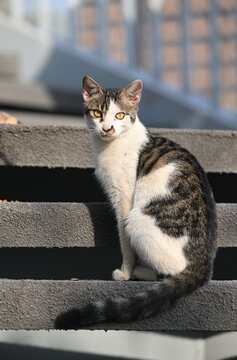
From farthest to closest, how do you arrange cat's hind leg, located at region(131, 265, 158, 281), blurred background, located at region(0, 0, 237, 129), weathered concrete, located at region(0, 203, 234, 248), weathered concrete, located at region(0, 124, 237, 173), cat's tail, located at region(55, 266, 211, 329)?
blurred background, located at region(0, 0, 237, 129)
weathered concrete, located at region(0, 124, 237, 173)
weathered concrete, located at region(0, 203, 234, 248)
cat's hind leg, located at region(131, 265, 158, 281)
cat's tail, located at region(55, 266, 211, 329)

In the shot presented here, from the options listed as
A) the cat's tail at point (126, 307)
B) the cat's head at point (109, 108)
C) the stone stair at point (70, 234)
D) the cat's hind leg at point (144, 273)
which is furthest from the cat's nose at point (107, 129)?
the cat's tail at point (126, 307)

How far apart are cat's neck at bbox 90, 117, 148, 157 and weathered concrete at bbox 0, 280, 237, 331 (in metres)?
0.60

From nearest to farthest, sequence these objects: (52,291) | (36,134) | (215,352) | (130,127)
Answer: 1. (52,291)
2. (130,127)
3. (36,134)
4. (215,352)

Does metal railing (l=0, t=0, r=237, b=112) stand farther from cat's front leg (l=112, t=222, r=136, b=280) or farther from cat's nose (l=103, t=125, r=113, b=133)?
cat's front leg (l=112, t=222, r=136, b=280)

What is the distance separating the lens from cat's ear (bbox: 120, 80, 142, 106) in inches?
96.8

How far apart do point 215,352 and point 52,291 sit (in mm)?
1313

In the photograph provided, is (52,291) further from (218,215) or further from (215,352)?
(215,352)

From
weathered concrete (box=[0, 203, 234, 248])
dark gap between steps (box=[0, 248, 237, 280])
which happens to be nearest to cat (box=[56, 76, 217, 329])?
weathered concrete (box=[0, 203, 234, 248])

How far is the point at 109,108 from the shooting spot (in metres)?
2.38

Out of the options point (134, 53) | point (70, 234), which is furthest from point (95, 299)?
point (134, 53)

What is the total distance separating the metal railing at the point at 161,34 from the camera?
5742 millimetres

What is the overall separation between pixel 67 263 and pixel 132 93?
39.6 inches

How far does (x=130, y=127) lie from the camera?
2430 mm

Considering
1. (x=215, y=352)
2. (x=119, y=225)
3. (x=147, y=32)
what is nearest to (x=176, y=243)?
(x=119, y=225)
